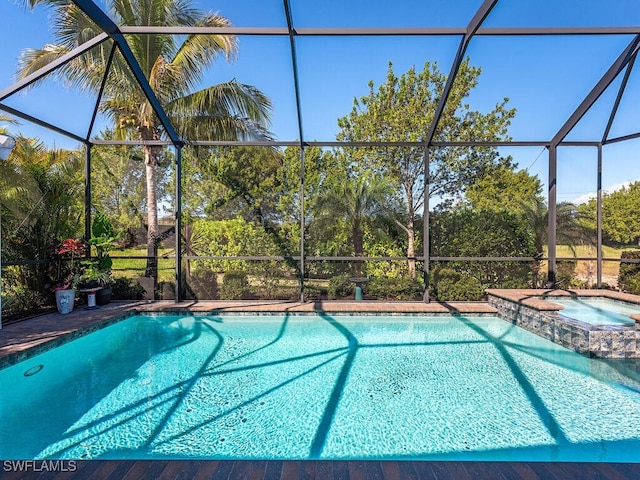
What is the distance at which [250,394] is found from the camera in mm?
3559

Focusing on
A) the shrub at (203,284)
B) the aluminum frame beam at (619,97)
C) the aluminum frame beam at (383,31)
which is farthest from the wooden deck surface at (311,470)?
the aluminum frame beam at (619,97)

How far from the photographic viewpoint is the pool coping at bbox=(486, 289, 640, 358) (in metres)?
4.53

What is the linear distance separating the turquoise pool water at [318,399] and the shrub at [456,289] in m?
1.77

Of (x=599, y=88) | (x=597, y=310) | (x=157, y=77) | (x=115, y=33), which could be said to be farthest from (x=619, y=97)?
(x=157, y=77)

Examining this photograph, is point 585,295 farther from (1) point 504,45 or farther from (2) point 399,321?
(1) point 504,45

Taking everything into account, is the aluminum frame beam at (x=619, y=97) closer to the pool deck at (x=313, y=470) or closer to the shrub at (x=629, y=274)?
the shrub at (x=629, y=274)

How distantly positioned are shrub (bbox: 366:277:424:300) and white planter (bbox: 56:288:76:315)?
540 centimetres

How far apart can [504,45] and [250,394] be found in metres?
7.50

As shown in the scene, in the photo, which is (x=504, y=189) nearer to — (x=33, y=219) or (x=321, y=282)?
(x=321, y=282)

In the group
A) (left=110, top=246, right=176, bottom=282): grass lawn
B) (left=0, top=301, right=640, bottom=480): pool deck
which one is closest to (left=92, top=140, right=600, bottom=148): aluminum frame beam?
(left=110, top=246, right=176, bottom=282): grass lawn

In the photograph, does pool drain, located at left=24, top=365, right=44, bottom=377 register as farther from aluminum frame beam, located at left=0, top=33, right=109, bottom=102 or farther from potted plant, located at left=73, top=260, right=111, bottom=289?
aluminum frame beam, located at left=0, top=33, right=109, bottom=102

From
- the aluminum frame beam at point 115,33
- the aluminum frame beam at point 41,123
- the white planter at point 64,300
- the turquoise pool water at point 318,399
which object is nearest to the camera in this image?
the turquoise pool water at point 318,399

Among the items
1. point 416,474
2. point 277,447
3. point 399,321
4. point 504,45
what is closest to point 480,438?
point 416,474

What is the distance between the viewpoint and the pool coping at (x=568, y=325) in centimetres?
453
